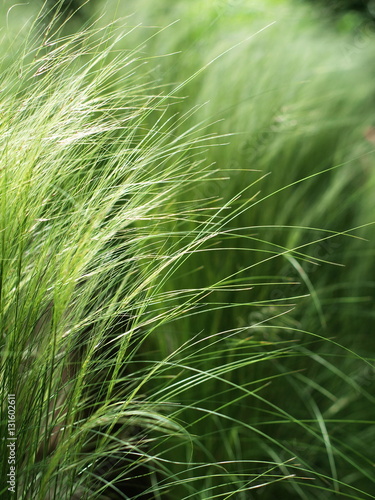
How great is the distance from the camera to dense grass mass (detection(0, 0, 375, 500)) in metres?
0.89

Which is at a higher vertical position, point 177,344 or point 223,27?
point 223,27

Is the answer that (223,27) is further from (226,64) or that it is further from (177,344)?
(177,344)

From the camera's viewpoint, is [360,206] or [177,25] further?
[177,25]

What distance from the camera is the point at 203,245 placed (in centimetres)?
152

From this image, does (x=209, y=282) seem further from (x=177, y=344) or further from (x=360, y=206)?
(x=360, y=206)

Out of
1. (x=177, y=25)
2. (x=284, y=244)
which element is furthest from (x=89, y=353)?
(x=177, y=25)

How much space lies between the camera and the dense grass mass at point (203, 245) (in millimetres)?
894

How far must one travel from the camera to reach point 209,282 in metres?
1.57

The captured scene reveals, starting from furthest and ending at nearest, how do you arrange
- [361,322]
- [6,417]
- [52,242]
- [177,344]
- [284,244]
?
[361,322] → [284,244] → [177,344] → [52,242] → [6,417]

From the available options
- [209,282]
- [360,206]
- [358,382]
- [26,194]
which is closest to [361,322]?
[358,382]

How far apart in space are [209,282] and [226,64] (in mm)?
726

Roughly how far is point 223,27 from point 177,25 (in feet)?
0.98

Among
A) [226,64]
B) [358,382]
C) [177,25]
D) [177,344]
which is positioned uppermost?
[177,25]

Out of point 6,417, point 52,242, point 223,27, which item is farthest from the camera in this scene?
point 223,27
